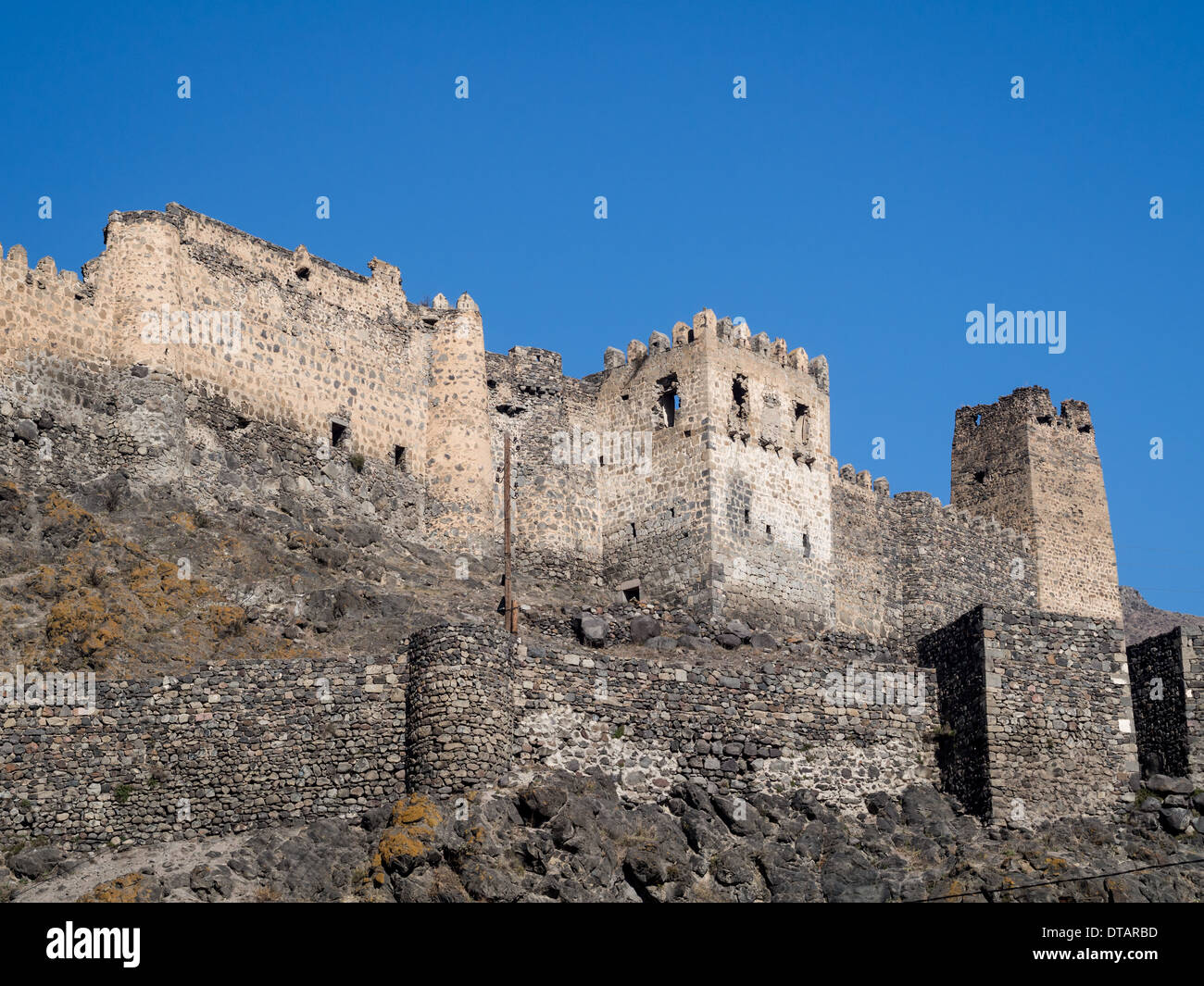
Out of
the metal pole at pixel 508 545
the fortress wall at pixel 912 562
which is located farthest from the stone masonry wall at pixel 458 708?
the fortress wall at pixel 912 562

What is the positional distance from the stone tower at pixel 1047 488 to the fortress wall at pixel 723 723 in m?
18.7

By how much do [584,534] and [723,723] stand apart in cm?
1245

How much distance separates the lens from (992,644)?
109 ft

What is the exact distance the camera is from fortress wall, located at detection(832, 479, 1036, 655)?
47.5 m

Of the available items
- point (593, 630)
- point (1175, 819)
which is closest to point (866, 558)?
point (593, 630)

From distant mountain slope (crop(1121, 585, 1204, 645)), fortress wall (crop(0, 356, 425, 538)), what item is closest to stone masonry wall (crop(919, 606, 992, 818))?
fortress wall (crop(0, 356, 425, 538))

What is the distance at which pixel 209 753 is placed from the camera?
100 ft

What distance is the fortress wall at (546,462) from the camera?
4422 cm

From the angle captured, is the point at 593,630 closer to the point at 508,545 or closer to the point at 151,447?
the point at 508,545

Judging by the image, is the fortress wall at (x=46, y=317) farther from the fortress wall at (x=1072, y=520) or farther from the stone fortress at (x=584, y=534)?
the fortress wall at (x=1072, y=520)
